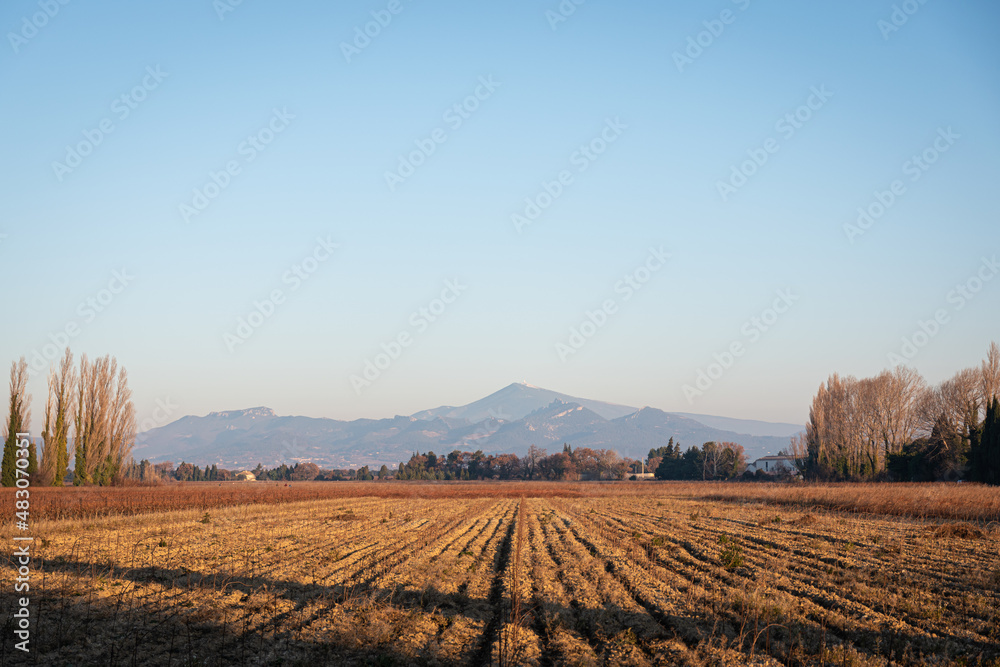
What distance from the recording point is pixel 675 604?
1126 centimetres

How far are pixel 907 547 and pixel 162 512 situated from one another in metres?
30.3

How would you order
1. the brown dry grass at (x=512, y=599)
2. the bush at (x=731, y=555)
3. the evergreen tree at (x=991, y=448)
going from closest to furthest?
the brown dry grass at (x=512, y=599) < the bush at (x=731, y=555) < the evergreen tree at (x=991, y=448)

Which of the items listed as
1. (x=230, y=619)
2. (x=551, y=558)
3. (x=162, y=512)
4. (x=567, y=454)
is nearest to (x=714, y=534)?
(x=551, y=558)

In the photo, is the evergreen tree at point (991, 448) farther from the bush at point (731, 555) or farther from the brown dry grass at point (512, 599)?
the bush at point (731, 555)

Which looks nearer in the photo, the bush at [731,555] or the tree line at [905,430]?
the bush at [731,555]

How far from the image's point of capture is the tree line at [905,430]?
6300cm

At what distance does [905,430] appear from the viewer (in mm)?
83938

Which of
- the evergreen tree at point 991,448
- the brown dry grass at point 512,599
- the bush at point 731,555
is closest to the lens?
the brown dry grass at point 512,599

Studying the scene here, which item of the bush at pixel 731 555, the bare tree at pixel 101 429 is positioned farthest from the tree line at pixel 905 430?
the bare tree at pixel 101 429

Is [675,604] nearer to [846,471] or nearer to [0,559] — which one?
[0,559]

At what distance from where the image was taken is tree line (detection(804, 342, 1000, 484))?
6300 cm

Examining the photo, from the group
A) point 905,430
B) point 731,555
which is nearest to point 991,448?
point 905,430

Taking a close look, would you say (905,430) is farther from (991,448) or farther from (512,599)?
(512,599)

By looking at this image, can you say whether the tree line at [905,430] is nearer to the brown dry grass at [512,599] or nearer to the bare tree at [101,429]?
the brown dry grass at [512,599]
